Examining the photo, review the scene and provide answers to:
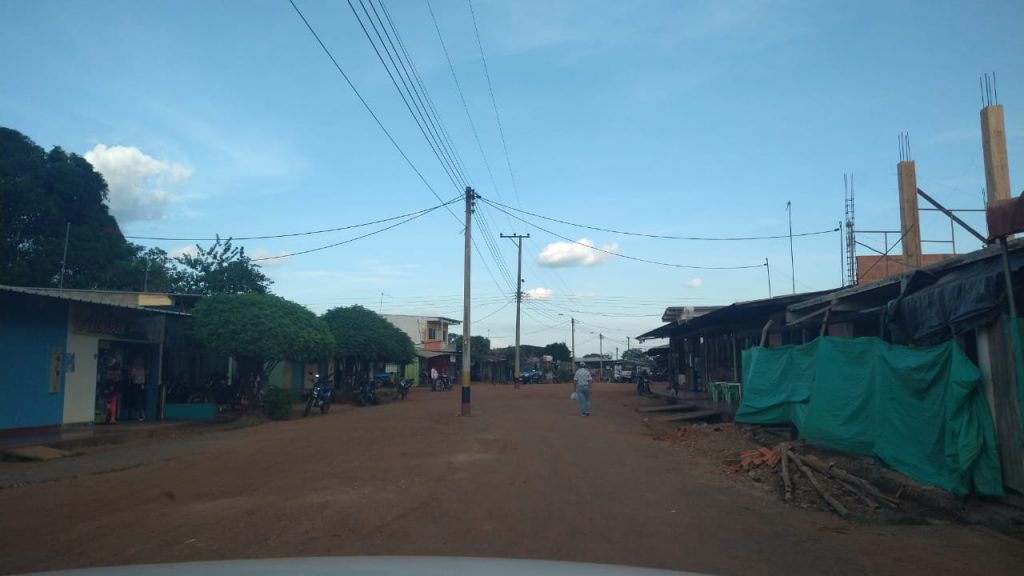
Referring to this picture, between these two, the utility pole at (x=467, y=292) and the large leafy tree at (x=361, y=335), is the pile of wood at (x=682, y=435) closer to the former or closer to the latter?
the utility pole at (x=467, y=292)

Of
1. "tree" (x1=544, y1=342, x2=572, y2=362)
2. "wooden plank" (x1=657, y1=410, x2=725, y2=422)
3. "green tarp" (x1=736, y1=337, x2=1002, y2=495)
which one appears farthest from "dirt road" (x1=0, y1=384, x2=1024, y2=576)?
"tree" (x1=544, y1=342, x2=572, y2=362)

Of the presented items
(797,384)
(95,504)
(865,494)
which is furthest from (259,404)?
(865,494)

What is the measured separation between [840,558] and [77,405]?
1761 cm

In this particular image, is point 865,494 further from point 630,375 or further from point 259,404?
point 630,375

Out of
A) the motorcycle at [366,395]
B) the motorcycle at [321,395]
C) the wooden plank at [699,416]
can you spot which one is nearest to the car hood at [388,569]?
the wooden plank at [699,416]

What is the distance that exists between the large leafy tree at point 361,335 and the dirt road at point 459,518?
1812 centimetres

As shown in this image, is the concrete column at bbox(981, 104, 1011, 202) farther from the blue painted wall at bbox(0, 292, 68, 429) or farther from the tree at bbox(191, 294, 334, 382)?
the blue painted wall at bbox(0, 292, 68, 429)

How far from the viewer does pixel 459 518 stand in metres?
8.03

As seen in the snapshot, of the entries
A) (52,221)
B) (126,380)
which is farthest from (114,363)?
(52,221)

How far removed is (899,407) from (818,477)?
1425mm

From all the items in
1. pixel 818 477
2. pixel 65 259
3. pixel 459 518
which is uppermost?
pixel 65 259

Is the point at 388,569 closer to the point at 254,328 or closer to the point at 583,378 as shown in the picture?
the point at 254,328

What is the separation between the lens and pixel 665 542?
7125 mm

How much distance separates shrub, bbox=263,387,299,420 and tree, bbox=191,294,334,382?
3.64 feet
